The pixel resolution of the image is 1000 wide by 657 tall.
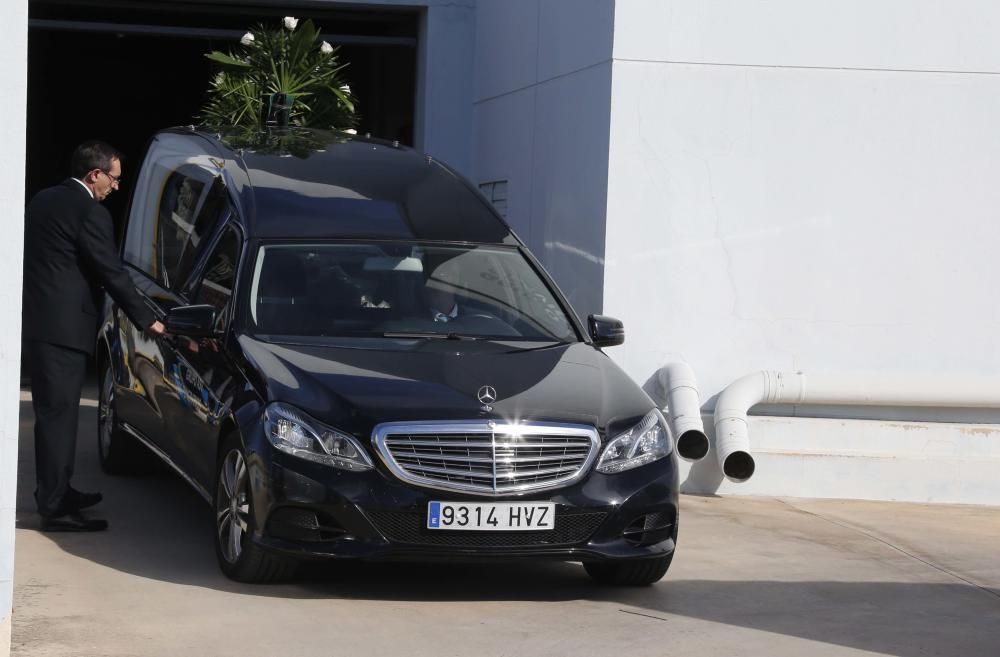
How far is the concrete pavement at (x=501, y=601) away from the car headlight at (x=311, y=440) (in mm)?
639

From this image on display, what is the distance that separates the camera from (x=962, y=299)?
37.4 ft

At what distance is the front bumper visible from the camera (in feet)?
22.5

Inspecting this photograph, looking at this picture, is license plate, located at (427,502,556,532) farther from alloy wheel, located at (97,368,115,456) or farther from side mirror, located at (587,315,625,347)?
alloy wheel, located at (97,368,115,456)

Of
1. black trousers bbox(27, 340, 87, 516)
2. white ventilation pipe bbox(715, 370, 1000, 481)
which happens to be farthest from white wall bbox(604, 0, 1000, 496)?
black trousers bbox(27, 340, 87, 516)

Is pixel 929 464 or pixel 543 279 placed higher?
pixel 543 279

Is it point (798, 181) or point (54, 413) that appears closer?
point (54, 413)

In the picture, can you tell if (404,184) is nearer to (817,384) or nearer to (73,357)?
(73,357)

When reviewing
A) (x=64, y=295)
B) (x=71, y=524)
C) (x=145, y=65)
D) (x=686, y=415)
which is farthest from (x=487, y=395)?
(x=145, y=65)

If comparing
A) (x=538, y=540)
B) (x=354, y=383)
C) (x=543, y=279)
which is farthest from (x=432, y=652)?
(x=543, y=279)

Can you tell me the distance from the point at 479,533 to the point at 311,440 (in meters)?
0.81

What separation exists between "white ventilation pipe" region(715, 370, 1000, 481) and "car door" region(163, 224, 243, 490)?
149 inches

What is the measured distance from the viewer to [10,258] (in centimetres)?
501

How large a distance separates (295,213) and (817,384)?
4.26 m

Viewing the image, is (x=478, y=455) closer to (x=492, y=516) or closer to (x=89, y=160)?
(x=492, y=516)
